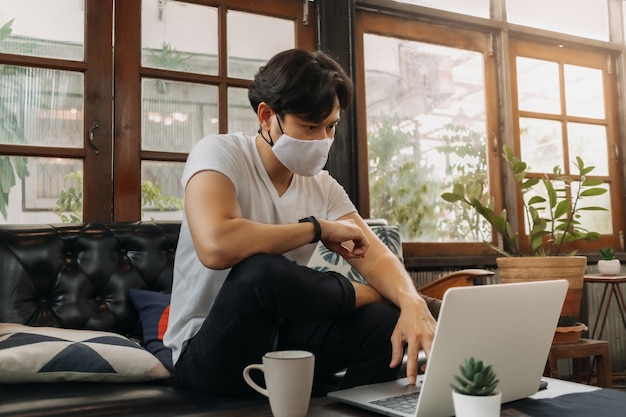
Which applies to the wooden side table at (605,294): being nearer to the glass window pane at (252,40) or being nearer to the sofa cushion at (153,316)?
the glass window pane at (252,40)

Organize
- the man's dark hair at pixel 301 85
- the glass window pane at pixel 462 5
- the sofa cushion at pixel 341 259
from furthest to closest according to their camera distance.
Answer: the glass window pane at pixel 462 5, the sofa cushion at pixel 341 259, the man's dark hair at pixel 301 85

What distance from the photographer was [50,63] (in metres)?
2.10

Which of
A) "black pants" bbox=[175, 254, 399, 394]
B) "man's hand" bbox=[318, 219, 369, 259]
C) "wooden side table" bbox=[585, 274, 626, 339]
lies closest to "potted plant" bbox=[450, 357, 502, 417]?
"black pants" bbox=[175, 254, 399, 394]

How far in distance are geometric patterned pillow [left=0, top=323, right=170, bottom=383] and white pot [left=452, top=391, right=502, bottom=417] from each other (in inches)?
32.0

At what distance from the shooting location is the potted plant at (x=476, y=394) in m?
0.66

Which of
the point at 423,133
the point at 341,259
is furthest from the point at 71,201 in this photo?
the point at 423,133

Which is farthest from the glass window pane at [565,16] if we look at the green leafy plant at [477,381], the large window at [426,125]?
the green leafy plant at [477,381]

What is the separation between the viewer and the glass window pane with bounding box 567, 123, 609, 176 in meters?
3.29

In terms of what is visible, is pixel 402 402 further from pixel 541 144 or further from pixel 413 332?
pixel 541 144

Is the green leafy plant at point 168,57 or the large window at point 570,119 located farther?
the large window at point 570,119

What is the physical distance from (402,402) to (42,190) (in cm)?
167

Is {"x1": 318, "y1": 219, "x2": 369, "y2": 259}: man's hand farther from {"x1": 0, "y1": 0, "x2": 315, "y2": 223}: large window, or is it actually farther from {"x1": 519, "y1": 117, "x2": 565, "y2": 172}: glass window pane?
{"x1": 519, "y1": 117, "x2": 565, "y2": 172}: glass window pane

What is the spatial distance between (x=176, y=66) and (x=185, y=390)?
4.89 ft

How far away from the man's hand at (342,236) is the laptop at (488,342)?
377 millimetres
